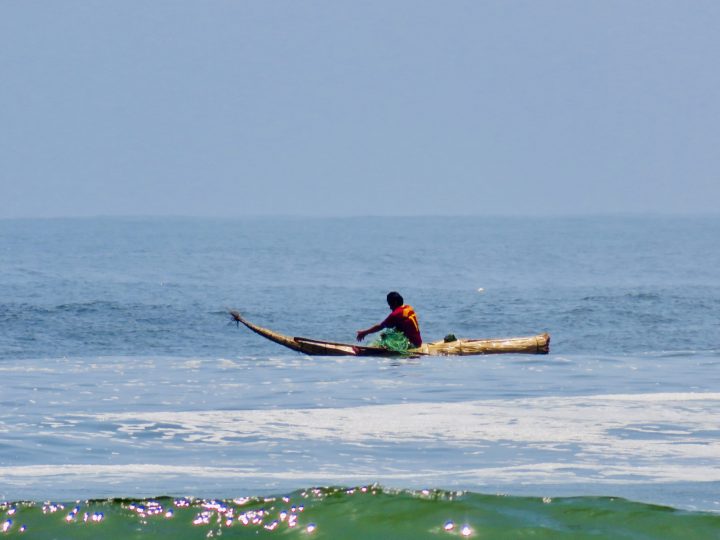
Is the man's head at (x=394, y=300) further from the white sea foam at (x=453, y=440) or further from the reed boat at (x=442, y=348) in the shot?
the white sea foam at (x=453, y=440)

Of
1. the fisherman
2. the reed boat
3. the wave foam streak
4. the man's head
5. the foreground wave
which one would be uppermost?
the man's head

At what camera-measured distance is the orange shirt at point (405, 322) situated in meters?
23.9

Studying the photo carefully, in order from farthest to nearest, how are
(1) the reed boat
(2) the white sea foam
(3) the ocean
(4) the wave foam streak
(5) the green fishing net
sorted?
(1) the reed boat, (5) the green fishing net, (2) the white sea foam, (4) the wave foam streak, (3) the ocean

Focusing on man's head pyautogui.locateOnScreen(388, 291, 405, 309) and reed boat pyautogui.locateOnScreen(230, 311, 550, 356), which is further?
reed boat pyautogui.locateOnScreen(230, 311, 550, 356)

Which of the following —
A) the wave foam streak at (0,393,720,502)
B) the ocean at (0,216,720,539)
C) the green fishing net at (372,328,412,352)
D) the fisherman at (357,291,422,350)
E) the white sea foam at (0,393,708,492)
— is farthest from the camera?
the green fishing net at (372,328,412,352)

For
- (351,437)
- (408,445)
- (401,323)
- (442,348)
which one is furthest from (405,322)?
(408,445)

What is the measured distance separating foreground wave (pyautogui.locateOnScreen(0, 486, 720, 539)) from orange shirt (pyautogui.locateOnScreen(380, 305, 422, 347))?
13.2 metres

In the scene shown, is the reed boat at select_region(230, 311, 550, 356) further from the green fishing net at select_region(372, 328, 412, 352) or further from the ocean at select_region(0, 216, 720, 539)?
the ocean at select_region(0, 216, 720, 539)

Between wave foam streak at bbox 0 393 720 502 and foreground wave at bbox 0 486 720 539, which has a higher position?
wave foam streak at bbox 0 393 720 502

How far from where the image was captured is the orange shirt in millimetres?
23922

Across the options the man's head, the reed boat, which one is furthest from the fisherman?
the reed boat

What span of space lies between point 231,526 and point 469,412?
7074mm

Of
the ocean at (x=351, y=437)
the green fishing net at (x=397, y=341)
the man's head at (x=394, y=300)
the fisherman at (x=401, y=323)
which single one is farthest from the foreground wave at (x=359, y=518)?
the green fishing net at (x=397, y=341)

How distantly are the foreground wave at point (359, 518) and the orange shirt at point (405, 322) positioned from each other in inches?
519
